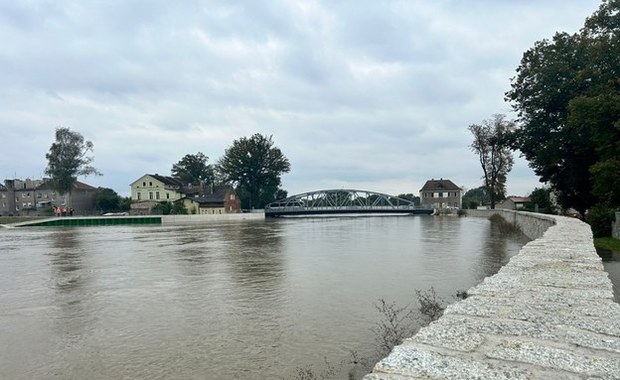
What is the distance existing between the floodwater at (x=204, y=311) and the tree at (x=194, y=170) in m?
84.3

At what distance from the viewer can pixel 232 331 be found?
674 cm

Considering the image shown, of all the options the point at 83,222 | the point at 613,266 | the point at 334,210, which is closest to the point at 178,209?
the point at 83,222

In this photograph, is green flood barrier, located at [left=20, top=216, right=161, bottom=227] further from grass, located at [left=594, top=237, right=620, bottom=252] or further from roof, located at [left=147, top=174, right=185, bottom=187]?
grass, located at [left=594, top=237, right=620, bottom=252]

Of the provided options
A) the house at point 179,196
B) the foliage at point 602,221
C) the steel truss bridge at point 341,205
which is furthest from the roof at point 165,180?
the foliage at point 602,221

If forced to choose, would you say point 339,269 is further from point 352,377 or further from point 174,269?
point 352,377

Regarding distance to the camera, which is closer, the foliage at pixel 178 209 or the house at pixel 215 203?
the foliage at pixel 178 209

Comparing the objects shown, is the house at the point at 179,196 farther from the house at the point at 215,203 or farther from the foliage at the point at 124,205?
the foliage at the point at 124,205

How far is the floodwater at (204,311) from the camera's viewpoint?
556 centimetres

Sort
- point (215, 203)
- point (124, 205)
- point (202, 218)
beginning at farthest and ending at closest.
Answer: point (124, 205) < point (215, 203) < point (202, 218)

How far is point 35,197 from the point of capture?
8275 cm

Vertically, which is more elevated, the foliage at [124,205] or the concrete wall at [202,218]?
the foliage at [124,205]

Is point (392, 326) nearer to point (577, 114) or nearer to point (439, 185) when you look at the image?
point (577, 114)

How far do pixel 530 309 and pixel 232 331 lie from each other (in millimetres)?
4520

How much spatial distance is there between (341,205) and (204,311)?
259ft
